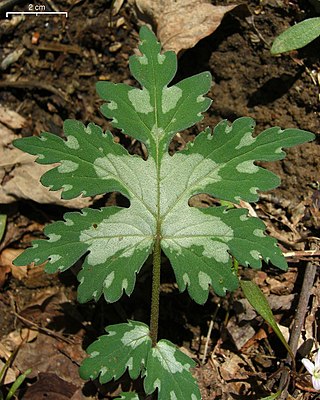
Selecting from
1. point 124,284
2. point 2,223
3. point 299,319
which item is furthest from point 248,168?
point 2,223

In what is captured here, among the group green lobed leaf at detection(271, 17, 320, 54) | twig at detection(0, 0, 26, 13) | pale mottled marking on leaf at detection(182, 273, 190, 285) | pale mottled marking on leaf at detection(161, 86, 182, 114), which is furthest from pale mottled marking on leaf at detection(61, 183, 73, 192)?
twig at detection(0, 0, 26, 13)

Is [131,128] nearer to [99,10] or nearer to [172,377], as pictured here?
[172,377]

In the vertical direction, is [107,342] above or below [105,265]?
below

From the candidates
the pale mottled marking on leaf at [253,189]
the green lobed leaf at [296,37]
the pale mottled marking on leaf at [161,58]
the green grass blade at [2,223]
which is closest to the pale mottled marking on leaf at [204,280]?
the pale mottled marking on leaf at [253,189]

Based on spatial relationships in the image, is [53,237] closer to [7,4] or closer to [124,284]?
[124,284]

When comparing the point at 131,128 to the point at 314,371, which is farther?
the point at 314,371

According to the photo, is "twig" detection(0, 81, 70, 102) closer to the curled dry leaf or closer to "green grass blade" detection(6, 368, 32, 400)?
the curled dry leaf

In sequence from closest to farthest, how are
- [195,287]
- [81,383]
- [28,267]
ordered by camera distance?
[195,287] → [81,383] → [28,267]

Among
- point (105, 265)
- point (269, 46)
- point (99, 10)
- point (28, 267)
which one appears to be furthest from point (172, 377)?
point (99, 10)
